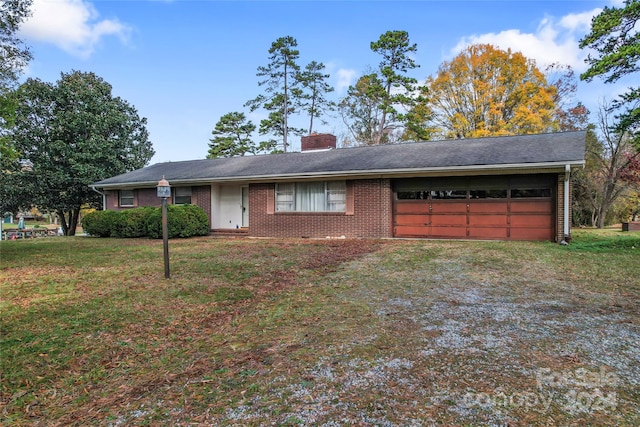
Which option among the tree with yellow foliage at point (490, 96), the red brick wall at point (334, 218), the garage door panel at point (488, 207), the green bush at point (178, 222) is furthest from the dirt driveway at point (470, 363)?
the tree with yellow foliage at point (490, 96)

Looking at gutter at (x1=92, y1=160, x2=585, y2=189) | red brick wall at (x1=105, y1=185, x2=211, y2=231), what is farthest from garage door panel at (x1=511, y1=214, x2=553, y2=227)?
red brick wall at (x1=105, y1=185, x2=211, y2=231)

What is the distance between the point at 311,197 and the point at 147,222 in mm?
6043

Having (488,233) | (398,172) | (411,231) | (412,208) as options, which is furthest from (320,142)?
(488,233)

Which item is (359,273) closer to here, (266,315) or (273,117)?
(266,315)

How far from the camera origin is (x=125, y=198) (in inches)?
670

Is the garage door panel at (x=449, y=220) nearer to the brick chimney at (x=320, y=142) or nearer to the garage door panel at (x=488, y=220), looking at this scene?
the garage door panel at (x=488, y=220)

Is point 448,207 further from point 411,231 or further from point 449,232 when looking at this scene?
point 411,231

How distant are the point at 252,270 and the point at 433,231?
22.6ft

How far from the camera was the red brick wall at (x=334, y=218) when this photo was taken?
1207 cm

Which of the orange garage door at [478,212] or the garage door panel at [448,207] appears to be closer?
the orange garage door at [478,212]

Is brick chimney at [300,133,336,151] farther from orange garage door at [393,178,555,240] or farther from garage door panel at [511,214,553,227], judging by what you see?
garage door panel at [511,214,553,227]

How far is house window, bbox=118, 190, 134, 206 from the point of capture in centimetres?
1682

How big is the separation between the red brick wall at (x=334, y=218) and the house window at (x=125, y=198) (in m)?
6.58

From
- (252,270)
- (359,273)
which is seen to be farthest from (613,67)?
(252,270)
